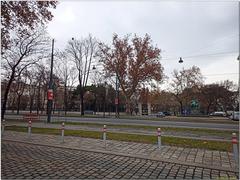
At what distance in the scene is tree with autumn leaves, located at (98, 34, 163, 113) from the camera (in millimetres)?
40719

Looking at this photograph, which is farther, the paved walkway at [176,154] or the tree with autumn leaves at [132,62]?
the tree with autumn leaves at [132,62]

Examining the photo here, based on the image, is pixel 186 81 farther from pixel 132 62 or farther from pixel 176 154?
pixel 176 154

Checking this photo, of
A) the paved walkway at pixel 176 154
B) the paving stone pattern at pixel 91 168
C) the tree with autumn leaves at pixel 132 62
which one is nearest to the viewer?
the paving stone pattern at pixel 91 168

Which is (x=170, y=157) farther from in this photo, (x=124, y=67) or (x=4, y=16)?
(x=124, y=67)

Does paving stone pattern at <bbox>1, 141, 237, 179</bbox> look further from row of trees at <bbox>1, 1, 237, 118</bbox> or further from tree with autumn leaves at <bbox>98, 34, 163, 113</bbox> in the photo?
tree with autumn leaves at <bbox>98, 34, 163, 113</bbox>

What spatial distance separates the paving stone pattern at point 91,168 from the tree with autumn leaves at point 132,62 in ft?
106

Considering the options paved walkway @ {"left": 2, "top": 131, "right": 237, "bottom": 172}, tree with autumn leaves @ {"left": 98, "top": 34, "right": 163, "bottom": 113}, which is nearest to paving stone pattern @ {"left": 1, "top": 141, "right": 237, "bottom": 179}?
paved walkway @ {"left": 2, "top": 131, "right": 237, "bottom": 172}

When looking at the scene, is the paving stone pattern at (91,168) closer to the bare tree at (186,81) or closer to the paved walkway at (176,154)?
the paved walkway at (176,154)

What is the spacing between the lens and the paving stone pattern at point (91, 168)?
249 inches

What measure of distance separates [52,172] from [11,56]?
26.9m

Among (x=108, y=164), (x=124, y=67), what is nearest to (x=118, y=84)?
(x=124, y=67)

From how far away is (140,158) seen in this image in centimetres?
861

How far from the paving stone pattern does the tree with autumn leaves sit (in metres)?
32.5

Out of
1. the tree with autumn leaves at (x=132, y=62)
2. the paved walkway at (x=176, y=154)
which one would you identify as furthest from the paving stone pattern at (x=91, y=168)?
the tree with autumn leaves at (x=132, y=62)
